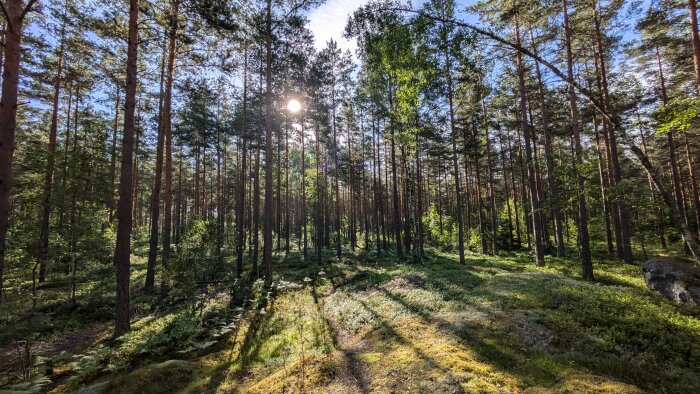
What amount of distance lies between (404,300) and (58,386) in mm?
9976

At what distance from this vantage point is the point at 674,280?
393 inches

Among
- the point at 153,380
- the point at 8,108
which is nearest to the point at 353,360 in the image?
the point at 153,380

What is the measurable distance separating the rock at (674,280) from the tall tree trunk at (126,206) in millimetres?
17739

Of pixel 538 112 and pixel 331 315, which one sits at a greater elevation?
pixel 538 112

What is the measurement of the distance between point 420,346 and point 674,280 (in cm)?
1035

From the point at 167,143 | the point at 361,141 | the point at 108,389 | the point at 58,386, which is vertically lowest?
the point at 58,386

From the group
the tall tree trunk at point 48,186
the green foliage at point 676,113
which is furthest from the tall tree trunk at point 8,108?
the green foliage at point 676,113

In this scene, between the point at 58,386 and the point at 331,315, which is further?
the point at 331,315

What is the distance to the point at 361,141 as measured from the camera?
102 ft

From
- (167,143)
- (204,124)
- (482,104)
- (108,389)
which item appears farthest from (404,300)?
(204,124)

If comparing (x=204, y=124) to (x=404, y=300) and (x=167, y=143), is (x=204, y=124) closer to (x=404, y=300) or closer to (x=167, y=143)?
(x=167, y=143)

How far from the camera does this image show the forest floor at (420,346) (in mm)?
5016

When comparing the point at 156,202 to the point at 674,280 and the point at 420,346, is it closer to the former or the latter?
the point at 420,346

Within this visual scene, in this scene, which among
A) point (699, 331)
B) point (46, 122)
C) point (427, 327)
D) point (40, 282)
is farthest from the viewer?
point (46, 122)
